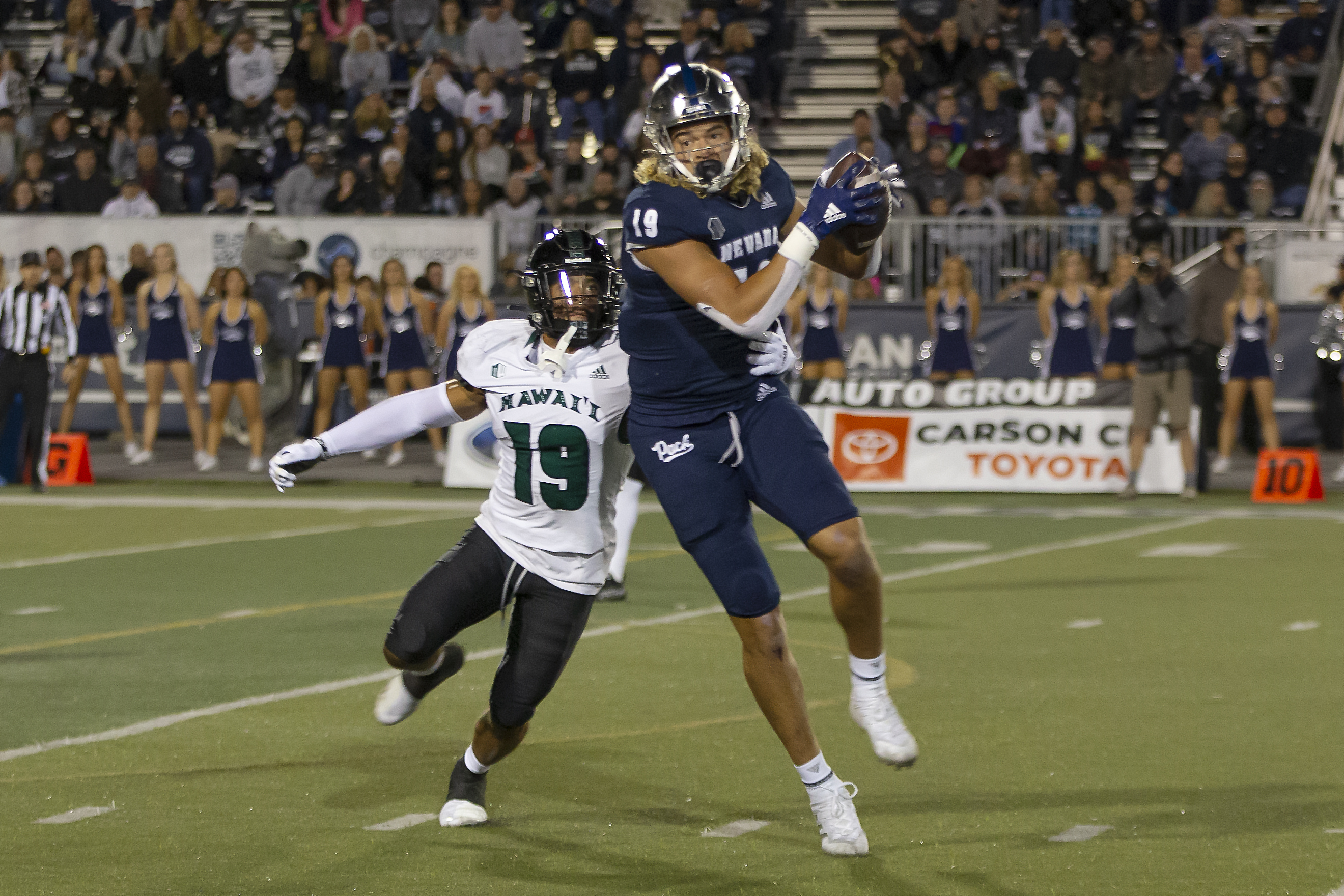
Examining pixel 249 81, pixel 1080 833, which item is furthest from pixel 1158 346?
pixel 249 81

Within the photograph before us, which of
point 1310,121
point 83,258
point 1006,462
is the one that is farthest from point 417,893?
point 1310,121

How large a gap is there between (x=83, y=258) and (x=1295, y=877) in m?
15.2

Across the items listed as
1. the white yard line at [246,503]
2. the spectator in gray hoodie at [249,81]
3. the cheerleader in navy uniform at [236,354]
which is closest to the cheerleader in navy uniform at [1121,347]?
the white yard line at [246,503]

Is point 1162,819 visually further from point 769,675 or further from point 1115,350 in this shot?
point 1115,350

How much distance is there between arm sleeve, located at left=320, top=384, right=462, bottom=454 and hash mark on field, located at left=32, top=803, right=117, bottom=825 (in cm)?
119

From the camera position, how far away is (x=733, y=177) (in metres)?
4.80

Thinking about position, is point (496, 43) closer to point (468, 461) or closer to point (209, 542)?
point (468, 461)

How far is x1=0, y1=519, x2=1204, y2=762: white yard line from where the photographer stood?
6.28m

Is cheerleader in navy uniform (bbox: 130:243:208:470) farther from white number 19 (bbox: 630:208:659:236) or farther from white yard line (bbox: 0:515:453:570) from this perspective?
white number 19 (bbox: 630:208:659:236)

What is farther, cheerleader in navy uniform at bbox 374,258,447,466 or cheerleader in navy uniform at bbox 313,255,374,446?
cheerleader in navy uniform at bbox 313,255,374,446

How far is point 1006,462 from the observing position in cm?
1527

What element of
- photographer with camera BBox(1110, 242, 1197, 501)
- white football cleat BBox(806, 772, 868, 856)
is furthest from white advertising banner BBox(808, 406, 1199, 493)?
white football cleat BBox(806, 772, 868, 856)

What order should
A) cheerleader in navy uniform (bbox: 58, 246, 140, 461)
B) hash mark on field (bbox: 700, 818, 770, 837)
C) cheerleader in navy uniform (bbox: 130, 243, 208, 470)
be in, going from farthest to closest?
cheerleader in navy uniform (bbox: 58, 246, 140, 461), cheerleader in navy uniform (bbox: 130, 243, 208, 470), hash mark on field (bbox: 700, 818, 770, 837)

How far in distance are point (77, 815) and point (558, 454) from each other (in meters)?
1.68
